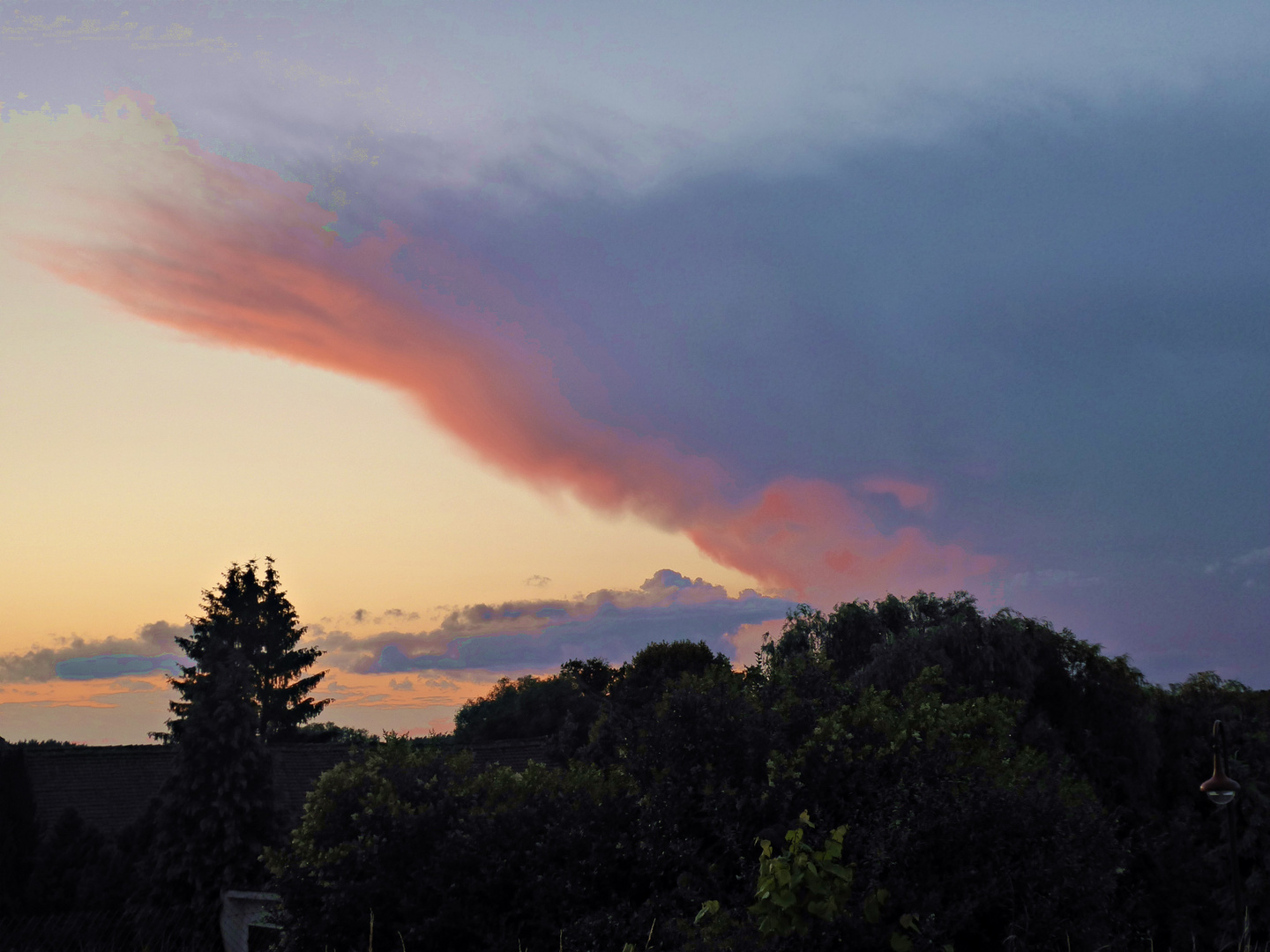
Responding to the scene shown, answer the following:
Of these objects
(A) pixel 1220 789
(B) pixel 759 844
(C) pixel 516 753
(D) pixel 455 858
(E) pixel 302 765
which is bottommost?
(C) pixel 516 753

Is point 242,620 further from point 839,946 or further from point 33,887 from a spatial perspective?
point 839,946

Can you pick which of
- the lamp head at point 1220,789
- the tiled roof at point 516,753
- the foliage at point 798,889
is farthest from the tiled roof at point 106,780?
the foliage at point 798,889

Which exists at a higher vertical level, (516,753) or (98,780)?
(98,780)

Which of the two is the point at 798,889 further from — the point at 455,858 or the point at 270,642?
the point at 270,642

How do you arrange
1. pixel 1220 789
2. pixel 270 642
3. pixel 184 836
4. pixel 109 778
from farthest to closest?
pixel 270 642
pixel 109 778
pixel 184 836
pixel 1220 789

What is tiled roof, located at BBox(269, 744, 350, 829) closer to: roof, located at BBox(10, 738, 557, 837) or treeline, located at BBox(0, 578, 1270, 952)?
roof, located at BBox(10, 738, 557, 837)

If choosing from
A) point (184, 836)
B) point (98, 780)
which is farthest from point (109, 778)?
point (184, 836)

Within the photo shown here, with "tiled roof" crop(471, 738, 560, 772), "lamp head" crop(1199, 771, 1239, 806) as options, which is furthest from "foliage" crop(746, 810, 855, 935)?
"tiled roof" crop(471, 738, 560, 772)

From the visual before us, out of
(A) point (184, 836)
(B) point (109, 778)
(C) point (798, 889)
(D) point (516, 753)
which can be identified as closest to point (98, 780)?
(B) point (109, 778)

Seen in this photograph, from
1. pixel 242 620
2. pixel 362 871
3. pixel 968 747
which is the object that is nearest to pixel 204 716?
pixel 362 871

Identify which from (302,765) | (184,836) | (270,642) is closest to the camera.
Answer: (184,836)

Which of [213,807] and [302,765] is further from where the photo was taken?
[302,765]

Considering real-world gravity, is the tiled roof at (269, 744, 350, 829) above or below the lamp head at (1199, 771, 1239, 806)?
below

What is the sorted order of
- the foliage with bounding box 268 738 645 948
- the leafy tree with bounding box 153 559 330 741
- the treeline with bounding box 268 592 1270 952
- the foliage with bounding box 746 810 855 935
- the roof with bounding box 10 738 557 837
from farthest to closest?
the leafy tree with bounding box 153 559 330 741 < the roof with bounding box 10 738 557 837 < the foliage with bounding box 268 738 645 948 < the treeline with bounding box 268 592 1270 952 < the foliage with bounding box 746 810 855 935
